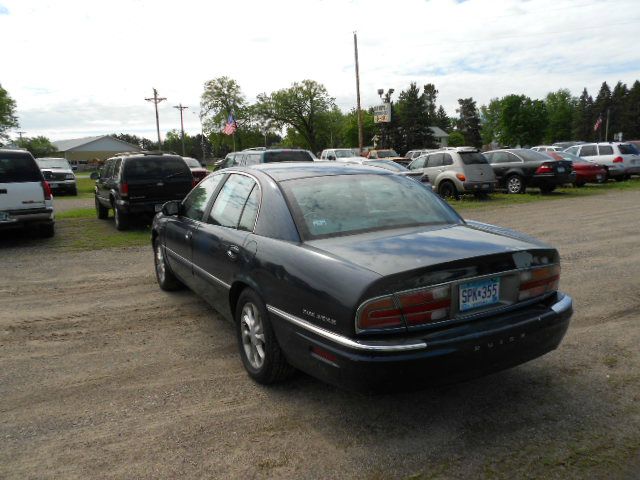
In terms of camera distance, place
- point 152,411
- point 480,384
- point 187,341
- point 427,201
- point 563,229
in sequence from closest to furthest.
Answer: point 152,411 < point 480,384 < point 427,201 < point 187,341 < point 563,229

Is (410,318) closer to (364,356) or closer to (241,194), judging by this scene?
(364,356)

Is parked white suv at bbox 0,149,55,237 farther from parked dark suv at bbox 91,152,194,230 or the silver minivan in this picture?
the silver minivan

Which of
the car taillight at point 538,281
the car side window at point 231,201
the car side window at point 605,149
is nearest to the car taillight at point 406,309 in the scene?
the car taillight at point 538,281

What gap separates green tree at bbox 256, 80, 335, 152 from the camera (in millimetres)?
82438

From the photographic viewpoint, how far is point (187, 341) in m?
4.65

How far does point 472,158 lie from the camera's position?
Result: 1711 cm

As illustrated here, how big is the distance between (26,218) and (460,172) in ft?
41.2

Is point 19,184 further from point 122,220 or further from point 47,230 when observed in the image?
point 122,220

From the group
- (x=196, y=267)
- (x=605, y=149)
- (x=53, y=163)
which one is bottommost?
(x=196, y=267)

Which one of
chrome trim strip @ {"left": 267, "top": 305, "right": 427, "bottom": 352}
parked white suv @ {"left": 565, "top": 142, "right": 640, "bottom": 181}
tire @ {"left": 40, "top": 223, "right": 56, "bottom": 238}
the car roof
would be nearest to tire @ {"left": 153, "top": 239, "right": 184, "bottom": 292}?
the car roof

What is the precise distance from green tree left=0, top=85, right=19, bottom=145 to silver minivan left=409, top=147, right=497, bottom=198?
260ft

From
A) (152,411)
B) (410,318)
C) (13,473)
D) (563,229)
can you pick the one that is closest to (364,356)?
(410,318)

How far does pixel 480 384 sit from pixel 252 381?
1637 mm

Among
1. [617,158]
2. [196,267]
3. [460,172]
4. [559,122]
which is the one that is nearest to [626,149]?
[617,158]
